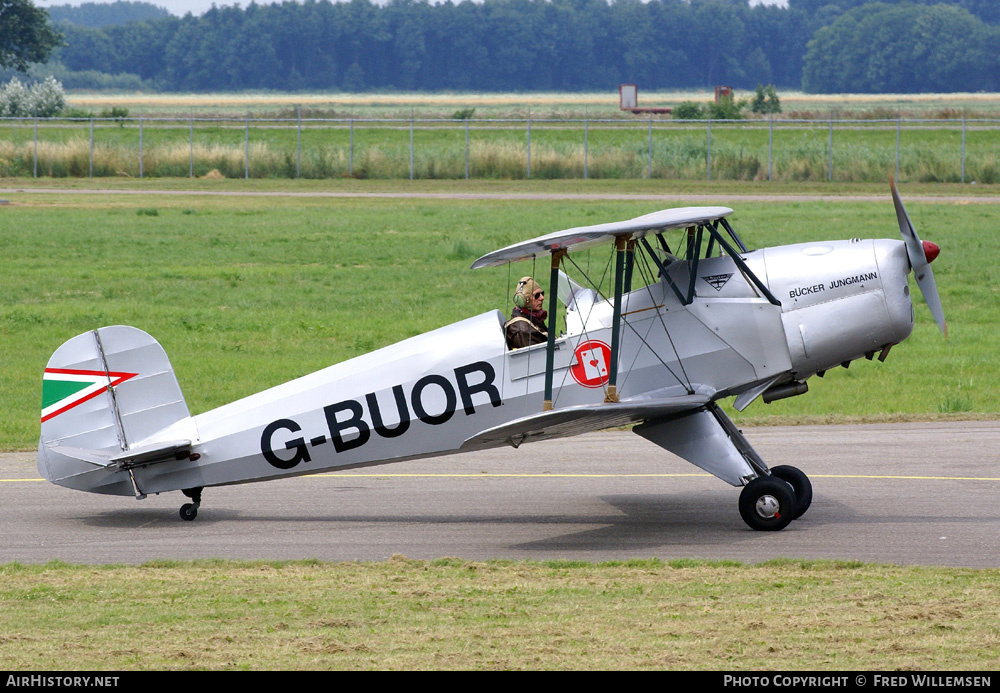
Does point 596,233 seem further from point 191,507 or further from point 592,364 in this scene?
point 191,507

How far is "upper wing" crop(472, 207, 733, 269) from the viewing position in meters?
9.88

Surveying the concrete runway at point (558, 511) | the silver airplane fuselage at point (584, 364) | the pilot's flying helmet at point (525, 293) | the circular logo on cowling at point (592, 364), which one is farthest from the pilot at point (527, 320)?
the concrete runway at point (558, 511)

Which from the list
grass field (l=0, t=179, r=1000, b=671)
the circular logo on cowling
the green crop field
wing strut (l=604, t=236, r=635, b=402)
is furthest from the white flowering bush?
wing strut (l=604, t=236, r=635, b=402)

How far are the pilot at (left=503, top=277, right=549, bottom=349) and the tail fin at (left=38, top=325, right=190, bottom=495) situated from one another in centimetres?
341

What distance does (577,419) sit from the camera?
1005 centimetres

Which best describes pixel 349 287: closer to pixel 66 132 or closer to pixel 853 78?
pixel 66 132

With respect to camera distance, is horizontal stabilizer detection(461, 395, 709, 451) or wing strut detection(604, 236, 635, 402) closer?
horizontal stabilizer detection(461, 395, 709, 451)

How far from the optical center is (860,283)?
1062cm

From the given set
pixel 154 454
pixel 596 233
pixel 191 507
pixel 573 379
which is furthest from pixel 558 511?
pixel 154 454

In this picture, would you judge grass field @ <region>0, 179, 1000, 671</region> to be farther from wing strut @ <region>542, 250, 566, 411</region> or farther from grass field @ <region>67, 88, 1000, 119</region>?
grass field @ <region>67, 88, 1000, 119</region>

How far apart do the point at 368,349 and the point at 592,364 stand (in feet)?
32.8

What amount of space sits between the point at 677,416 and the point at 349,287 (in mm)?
15783

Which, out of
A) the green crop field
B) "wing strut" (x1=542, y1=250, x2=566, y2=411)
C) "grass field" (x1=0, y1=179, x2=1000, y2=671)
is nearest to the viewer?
"grass field" (x1=0, y1=179, x2=1000, y2=671)
